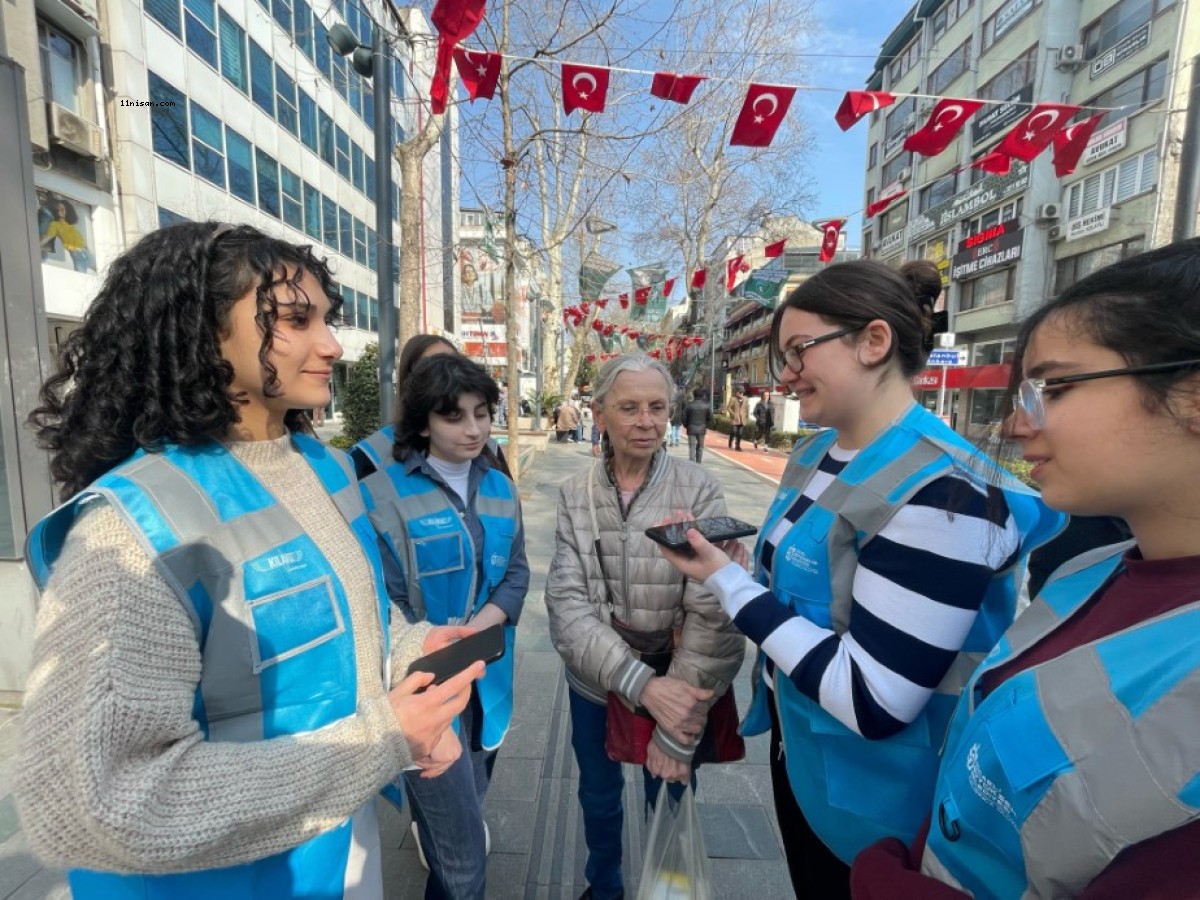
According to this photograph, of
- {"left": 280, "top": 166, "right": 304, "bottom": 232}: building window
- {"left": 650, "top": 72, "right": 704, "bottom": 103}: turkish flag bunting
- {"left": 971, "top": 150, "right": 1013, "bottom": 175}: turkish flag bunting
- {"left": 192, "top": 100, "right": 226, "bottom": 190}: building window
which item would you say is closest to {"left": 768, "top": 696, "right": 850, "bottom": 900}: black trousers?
{"left": 650, "top": 72, "right": 704, "bottom": 103}: turkish flag bunting

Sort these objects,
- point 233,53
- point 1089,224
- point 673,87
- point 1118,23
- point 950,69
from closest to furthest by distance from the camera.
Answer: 1. point 673,87
2. point 233,53
3. point 1118,23
4. point 1089,224
5. point 950,69

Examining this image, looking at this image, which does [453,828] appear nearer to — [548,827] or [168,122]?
[548,827]

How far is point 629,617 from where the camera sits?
6.18 ft

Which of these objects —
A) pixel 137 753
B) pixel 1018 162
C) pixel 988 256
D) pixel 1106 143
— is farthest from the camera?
pixel 988 256

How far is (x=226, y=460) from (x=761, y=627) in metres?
1.18

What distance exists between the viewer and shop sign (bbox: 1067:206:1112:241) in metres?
18.9

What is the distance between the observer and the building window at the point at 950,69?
25773 mm

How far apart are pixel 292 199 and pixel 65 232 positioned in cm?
862

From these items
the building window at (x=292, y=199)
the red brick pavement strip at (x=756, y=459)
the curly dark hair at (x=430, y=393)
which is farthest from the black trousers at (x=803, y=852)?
the building window at (x=292, y=199)

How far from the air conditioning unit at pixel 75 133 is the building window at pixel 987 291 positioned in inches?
1176

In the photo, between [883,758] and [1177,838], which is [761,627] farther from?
[1177,838]

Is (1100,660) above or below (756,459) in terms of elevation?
above

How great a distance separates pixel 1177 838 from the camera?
0.66 m

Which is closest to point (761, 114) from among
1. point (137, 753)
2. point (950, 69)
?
point (137, 753)
